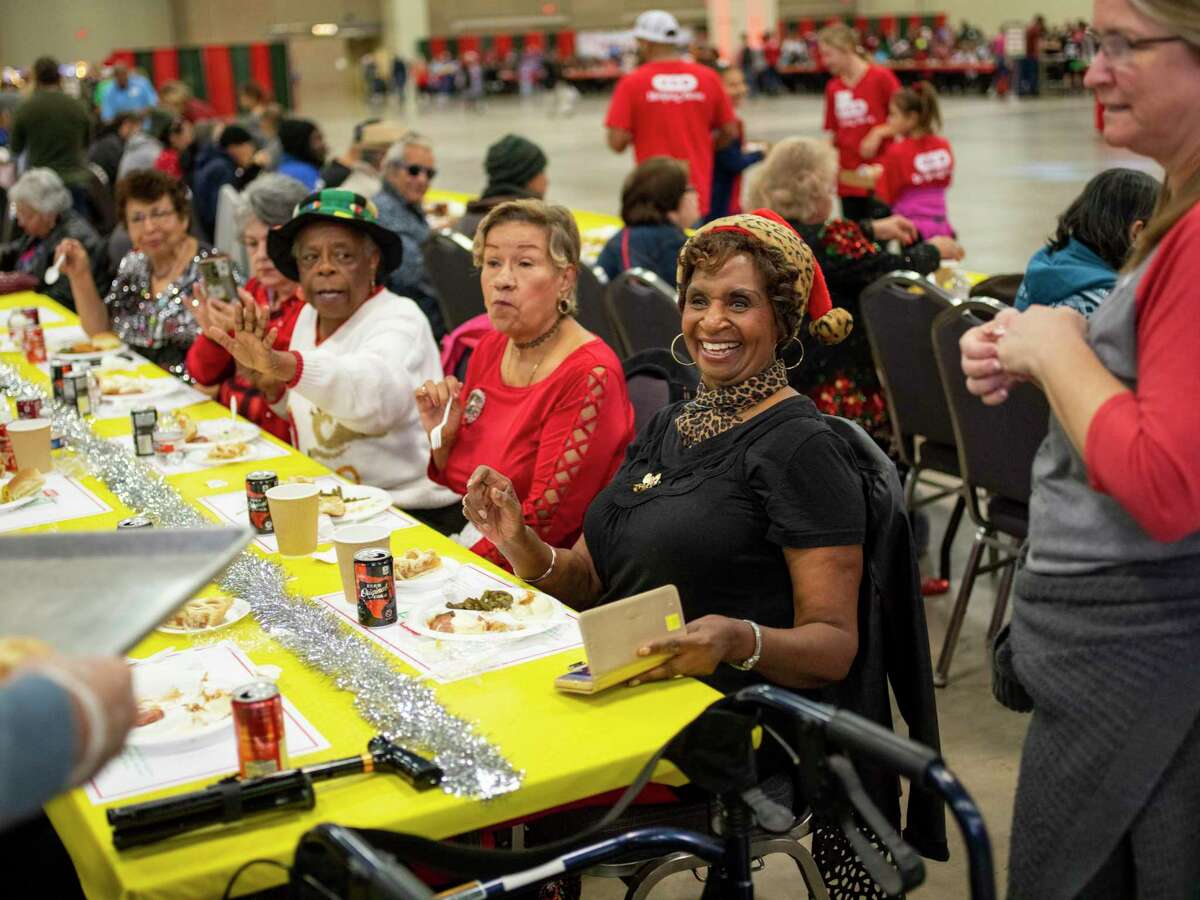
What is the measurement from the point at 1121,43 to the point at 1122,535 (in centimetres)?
52

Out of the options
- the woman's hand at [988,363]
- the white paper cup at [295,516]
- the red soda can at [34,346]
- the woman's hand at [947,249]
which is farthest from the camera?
the woman's hand at [947,249]

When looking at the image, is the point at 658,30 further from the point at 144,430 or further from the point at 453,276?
the point at 144,430

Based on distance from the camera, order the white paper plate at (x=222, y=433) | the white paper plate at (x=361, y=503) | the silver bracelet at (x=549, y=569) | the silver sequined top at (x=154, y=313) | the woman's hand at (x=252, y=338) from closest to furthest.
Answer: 1. the silver bracelet at (x=549, y=569)
2. the white paper plate at (x=361, y=503)
3. the woman's hand at (x=252, y=338)
4. the white paper plate at (x=222, y=433)
5. the silver sequined top at (x=154, y=313)

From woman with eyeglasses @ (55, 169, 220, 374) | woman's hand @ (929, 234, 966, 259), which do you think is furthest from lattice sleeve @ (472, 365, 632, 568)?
woman's hand @ (929, 234, 966, 259)

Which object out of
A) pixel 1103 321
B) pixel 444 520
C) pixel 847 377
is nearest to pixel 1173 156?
pixel 1103 321

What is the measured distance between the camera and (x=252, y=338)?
317 centimetres

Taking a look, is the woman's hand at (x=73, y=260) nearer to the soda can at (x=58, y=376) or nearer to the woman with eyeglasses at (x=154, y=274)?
the woman with eyeglasses at (x=154, y=274)

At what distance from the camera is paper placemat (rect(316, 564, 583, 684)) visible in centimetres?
204

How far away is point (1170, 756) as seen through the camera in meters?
1.48

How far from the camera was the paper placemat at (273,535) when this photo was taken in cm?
269

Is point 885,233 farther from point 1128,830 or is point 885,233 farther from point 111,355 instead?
point 1128,830

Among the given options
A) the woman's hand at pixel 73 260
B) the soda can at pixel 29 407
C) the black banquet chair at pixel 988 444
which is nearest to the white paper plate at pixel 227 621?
the soda can at pixel 29 407

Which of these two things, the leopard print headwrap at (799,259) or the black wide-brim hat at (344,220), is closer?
the leopard print headwrap at (799,259)

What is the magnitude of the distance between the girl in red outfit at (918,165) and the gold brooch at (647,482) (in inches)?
193
